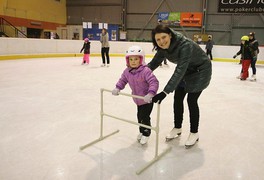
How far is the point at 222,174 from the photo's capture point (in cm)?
179

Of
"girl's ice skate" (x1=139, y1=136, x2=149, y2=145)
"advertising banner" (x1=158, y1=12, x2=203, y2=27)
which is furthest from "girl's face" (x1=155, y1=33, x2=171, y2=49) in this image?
"advertising banner" (x1=158, y1=12, x2=203, y2=27)

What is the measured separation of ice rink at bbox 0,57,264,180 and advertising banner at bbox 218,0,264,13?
7.31 m

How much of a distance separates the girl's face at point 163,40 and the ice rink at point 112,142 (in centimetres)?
91

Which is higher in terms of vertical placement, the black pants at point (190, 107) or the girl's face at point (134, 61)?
the girl's face at point (134, 61)

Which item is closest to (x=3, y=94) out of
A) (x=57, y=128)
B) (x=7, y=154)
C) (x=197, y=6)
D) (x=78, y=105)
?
(x=78, y=105)

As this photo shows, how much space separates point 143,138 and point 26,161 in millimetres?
993

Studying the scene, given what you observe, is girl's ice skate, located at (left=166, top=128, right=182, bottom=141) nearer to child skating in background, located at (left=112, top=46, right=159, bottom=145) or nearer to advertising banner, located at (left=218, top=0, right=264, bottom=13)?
child skating in background, located at (left=112, top=46, right=159, bottom=145)

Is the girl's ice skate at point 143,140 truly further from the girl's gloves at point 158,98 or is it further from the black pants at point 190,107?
the girl's gloves at point 158,98

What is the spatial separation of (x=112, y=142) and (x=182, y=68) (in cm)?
99

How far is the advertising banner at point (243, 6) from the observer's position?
9875 millimetres

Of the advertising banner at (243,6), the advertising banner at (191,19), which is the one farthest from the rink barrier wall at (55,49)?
the advertising banner at (191,19)

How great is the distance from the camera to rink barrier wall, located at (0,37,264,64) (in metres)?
8.92

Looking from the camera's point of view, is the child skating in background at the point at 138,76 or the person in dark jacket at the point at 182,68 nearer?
the person in dark jacket at the point at 182,68

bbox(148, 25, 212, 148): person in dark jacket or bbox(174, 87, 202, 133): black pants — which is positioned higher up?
bbox(148, 25, 212, 148): person in dark jacket
